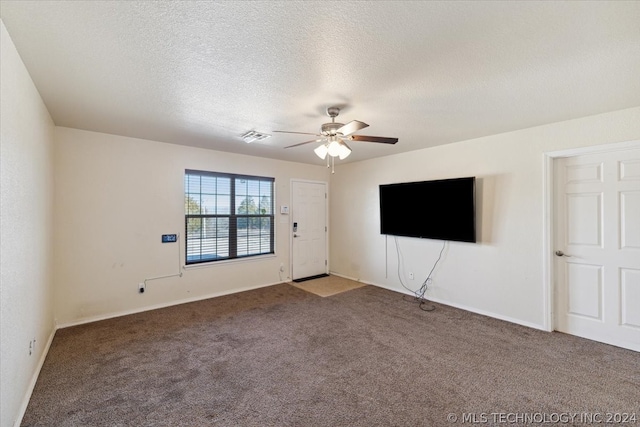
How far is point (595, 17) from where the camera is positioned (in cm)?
A: 149

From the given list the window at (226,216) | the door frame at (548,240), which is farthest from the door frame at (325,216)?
the door frame at (548,240)

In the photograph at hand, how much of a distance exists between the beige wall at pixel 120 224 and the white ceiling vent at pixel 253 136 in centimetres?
109

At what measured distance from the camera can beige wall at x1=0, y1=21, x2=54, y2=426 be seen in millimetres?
1636

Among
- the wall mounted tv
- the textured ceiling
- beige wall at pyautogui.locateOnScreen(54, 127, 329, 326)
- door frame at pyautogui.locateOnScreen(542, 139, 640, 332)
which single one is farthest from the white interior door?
door frame at pyautogui.locateOnScreen(542, 139, 640, 332)

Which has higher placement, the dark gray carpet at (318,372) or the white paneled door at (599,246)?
the white paneled door at (599,246)

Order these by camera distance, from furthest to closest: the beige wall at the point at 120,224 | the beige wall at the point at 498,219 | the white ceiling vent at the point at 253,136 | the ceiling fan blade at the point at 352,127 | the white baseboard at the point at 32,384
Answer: the white ceiling vent at the point at 253,136, the beige wall at the point at 120,224, the beige wall at the point at 498,219, the ceiling fan blade at the point at 352,127, the white baseboard at the point at 32,384

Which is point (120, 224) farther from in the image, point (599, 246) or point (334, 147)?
point (599, 246)

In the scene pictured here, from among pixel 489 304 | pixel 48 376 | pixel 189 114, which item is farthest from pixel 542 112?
pixel 48 376

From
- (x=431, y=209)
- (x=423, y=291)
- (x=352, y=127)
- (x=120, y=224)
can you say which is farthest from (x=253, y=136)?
(x=423, y=291)

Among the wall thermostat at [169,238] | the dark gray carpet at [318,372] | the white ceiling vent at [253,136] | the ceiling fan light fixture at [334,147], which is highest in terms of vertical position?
the white ceiling vent at [253,136]

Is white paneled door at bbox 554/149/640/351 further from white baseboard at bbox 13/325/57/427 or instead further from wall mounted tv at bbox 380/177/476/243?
white baseboard at bbox 13/325/57/427

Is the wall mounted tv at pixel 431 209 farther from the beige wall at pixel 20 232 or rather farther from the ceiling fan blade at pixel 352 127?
the beige wall at pixel 20 232

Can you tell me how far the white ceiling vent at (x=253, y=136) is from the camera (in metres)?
3.55

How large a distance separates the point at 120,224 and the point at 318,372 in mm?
3254
